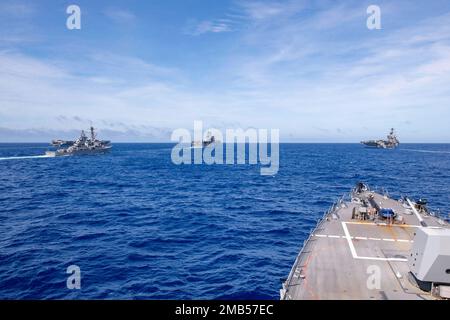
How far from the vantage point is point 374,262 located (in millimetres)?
25281

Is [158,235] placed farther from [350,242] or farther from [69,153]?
[69,153]

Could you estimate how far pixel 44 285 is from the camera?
29141 mm

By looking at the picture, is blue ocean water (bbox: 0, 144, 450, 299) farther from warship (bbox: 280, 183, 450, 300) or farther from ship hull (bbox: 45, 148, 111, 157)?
ship hull (bbox: 45, 148, 111, 157)

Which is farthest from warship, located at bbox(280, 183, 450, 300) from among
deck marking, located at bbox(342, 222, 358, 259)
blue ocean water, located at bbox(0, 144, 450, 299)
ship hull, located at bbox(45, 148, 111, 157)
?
ship hull, located at bbox(45, 148, 111, 157)

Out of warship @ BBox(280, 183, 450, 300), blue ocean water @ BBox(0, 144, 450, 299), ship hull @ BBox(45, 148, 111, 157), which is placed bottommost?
blue ocean water @ BBox(0, 144, 450, 299)

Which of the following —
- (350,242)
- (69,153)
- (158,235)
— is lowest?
(158,235)

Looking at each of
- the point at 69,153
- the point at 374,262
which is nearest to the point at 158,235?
the point at 374,262

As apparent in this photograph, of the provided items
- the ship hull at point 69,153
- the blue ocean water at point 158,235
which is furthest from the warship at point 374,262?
the ship hull at point 69,153

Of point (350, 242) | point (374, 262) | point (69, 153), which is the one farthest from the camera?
point (69, 153)

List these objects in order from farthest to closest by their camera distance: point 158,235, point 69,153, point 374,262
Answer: point 69,153 < point 158,235 < point 374,262

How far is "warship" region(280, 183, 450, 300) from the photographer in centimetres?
1922
